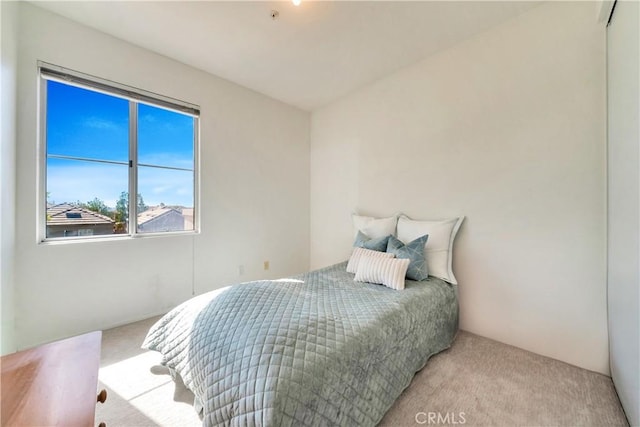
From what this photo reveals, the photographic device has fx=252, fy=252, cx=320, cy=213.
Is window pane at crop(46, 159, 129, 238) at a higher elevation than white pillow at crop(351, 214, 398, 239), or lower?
higher

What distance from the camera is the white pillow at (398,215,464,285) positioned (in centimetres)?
225

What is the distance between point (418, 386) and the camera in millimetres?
1613

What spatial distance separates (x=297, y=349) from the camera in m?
1.12

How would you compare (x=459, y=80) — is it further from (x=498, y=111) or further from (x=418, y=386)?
(x=418, y=386)

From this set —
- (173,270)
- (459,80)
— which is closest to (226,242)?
(173,270)

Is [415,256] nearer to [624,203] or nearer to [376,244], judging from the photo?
[376,244]

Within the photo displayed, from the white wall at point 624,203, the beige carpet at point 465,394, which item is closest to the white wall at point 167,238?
the beige carpet at point 465,394

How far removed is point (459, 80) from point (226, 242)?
2987mm

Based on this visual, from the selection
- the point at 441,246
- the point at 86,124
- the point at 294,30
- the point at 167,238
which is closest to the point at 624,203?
the point at 441,246

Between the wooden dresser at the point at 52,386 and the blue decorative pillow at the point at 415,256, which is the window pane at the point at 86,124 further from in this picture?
the blue decorative pillow at the point at 415,256

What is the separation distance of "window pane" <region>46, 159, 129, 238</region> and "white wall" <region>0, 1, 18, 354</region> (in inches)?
10.0

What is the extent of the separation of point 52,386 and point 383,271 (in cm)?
187

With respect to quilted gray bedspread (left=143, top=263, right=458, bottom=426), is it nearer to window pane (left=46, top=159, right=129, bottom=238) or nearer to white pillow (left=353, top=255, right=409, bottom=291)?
white pillow (left=353, top=255, right=409, bottom=291)

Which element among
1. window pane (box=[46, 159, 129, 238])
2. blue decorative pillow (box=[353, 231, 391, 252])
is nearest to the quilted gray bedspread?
blue decorative pillow (box=[353, 231, 391, 252])
